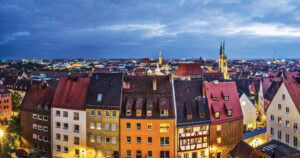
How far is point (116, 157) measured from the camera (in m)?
44.8

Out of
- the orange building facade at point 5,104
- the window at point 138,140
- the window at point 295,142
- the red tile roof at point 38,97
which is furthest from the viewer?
the orange building facade at point 5,104

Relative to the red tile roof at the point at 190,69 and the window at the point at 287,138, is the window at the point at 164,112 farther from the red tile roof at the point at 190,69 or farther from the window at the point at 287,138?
the red tile roof at the point at 190,69

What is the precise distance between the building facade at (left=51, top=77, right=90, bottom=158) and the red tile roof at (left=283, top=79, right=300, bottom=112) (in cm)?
3900

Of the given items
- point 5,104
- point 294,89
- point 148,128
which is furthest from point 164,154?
point 5,104

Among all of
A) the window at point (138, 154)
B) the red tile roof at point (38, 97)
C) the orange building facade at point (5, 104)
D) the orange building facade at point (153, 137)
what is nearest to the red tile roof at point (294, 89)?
the orange building facade at point (153, 137)

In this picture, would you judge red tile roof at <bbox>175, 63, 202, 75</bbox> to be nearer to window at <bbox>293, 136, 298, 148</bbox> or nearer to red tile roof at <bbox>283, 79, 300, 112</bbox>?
red tile roof at <bbox>283, 79, 300, 112</bbox>

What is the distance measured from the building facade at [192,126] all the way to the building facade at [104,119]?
11.2 meters

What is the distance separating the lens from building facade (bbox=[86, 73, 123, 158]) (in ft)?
147

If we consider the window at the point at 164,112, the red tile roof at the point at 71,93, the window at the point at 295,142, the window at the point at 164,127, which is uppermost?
the red tile roof at the point at 71,93

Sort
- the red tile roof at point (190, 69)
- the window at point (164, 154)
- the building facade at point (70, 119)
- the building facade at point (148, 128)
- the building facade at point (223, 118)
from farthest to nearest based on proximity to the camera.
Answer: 1. the red tile roof at point (190, 69)
2. the building facade at point (70, 119)
3. the building facade at point (223, 118)
4. the window at point (164, 154)
5. the building facade at point (148, 128)

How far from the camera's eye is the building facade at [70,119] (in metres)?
47.5

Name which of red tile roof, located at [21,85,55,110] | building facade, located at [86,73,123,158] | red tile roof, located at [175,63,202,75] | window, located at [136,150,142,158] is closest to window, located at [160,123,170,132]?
window, located at [136,150,142,158]

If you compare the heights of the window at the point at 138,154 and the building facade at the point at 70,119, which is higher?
the building facade at the point at 70,119

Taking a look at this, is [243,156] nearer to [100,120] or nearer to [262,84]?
[100,120]
